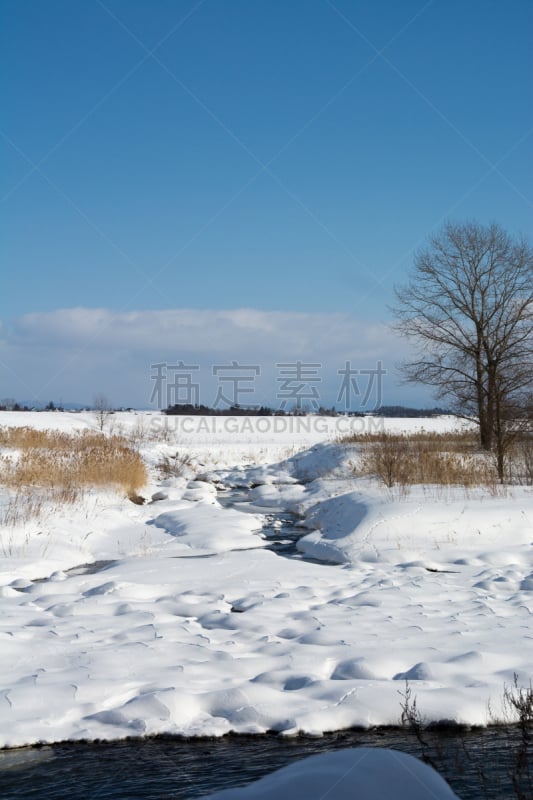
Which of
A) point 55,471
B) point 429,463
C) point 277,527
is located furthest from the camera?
point 429,463

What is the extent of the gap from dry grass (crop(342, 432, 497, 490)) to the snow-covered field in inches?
86.8

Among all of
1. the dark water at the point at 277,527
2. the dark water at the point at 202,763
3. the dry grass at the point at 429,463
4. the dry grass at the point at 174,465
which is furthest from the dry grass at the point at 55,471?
the dark water at the point at 202,763

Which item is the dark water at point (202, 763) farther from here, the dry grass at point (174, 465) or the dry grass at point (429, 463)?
the dry grass at point (174, 465)

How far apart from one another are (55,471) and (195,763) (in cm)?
1115

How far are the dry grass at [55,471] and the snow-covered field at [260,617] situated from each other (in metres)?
0.50

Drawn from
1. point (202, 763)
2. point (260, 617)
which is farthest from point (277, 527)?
point (202, 763)

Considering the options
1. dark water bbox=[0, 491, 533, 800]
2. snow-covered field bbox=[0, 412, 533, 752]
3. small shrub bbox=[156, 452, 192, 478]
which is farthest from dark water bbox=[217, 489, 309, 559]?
dark water bbox=[0, 491, 533, 800]

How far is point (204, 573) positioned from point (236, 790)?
5.35 metres

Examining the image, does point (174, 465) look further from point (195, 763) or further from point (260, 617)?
point (195, 763)

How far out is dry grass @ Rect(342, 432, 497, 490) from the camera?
14698 mm

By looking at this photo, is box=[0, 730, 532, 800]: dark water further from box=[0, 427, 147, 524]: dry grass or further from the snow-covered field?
box=[0, 427, 147, 524]: dry grass

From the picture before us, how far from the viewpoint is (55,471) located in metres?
14.1

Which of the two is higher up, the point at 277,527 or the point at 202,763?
the point at 277,527

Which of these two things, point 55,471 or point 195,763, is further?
point 55,471
